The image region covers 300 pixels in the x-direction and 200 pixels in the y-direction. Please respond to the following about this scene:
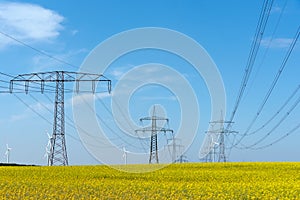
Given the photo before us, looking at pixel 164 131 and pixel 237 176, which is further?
pixel 164 131

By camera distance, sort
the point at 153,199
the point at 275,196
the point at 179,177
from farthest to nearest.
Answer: the point at 179,177 → the point at 275,196 → the point at 153,199

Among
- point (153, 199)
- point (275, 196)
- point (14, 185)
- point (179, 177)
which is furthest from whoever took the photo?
point (179, 177)

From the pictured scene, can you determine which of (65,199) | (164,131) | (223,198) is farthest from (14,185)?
(164,131)

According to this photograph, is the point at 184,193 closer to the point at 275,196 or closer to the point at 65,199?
the point at 275,196

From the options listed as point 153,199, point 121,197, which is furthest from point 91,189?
point 153,199

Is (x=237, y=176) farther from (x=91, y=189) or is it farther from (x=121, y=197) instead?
(x=121, y=197)

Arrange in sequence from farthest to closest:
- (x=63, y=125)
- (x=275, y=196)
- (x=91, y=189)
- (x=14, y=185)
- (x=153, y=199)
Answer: (x=63, y=125) < (x=14, y=185) < (x=91, y=189) < (x=275, y=196) < (x=153, y=199)

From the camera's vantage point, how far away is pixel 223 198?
787 inches

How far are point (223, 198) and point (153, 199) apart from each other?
2989 millimetres

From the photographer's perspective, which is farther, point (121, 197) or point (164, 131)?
point (164, 131)

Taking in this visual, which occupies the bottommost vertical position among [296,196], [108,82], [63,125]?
[296,196]

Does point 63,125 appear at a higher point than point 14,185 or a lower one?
higher

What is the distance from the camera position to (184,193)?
70.6ft

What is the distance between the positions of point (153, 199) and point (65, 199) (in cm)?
340
